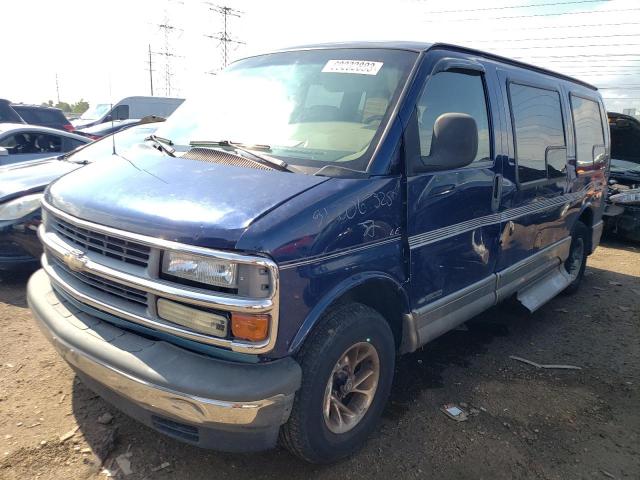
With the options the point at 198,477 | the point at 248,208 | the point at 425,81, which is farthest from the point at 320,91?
the point at 198,477

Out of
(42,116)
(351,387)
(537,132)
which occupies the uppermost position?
(537,132)

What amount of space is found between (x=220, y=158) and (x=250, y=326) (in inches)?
43.1

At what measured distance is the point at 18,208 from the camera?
4828 millimetres

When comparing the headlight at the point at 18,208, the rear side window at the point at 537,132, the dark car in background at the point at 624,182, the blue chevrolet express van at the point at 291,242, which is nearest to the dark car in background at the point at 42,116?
the headlight at the point at 18,208

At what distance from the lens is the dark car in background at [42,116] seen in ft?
44.0

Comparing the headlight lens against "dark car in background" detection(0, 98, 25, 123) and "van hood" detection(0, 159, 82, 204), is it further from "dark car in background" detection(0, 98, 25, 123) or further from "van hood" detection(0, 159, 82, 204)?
"dark car in background" detection(0, 98, 25, 123)

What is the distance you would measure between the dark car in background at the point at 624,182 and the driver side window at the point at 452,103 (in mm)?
6025

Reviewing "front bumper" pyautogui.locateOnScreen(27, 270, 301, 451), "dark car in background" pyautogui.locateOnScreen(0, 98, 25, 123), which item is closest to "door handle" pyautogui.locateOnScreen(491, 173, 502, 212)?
"front bumper" pyautogui.locateOnScreen(27, 270, 301, 451)

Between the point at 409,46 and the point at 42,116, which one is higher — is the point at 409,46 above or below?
above

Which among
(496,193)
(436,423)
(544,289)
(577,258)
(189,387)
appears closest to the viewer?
(189,387)

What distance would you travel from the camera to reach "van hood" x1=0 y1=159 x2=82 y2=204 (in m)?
5.00

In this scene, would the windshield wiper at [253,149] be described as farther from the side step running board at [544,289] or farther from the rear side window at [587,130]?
the rear side window at [587,130]

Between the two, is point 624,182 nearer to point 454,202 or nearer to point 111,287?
point 454,202

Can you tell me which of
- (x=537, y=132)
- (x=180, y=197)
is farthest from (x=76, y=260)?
(x=537, y=132)
